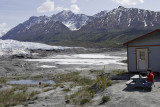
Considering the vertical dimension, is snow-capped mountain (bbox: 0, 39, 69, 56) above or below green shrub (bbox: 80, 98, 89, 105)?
above

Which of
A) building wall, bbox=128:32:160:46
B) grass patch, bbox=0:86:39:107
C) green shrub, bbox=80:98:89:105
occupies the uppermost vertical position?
building wall, bbox=128:32:160:46

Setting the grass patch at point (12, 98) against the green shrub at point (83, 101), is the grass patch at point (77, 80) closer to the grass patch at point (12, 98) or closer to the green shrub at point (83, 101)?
the grass patch at point (12, 98)

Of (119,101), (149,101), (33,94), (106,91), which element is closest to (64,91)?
(33,94)

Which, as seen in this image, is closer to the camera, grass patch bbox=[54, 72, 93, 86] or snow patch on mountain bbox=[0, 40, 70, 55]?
grass patch bbox=[54, 72, 93, 86]

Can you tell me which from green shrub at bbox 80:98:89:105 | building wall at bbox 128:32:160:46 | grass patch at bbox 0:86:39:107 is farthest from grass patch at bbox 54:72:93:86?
green shrub at bbox 80:98:89:105

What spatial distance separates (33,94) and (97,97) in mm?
6126

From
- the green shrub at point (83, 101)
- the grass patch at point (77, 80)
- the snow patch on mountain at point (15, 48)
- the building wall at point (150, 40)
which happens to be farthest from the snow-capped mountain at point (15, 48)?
the green shrub at point (83, 101)

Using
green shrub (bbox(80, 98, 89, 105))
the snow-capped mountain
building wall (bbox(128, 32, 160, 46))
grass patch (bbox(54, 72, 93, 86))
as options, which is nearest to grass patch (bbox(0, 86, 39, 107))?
green shrub (bbox(80, 98, 89, 105))

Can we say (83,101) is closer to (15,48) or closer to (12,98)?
(12,98)

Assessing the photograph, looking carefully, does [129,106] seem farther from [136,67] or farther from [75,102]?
[136,67]

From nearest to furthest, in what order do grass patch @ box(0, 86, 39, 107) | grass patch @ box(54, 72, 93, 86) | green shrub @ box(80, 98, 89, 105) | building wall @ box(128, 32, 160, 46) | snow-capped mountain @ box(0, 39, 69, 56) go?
green shrub @ box(80, 98, 89, 105) < grass patch @ box(0, 86, 39, 107) < building wall @ box(128, 32, 160, 46) < grass patch @ box(54, 72, 93, 86) < snow-capped mountain @ box(0, 39, 69, 56)

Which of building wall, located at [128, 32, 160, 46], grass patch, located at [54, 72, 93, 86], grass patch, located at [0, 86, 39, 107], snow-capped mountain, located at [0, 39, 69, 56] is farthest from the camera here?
snow-capped mountain, located at [0, 39, 69, 56]

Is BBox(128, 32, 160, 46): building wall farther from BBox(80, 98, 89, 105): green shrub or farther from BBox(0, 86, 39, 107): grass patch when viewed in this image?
BBox(0, 86, 39, 107): grass patch

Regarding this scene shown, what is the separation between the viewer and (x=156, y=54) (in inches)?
934
